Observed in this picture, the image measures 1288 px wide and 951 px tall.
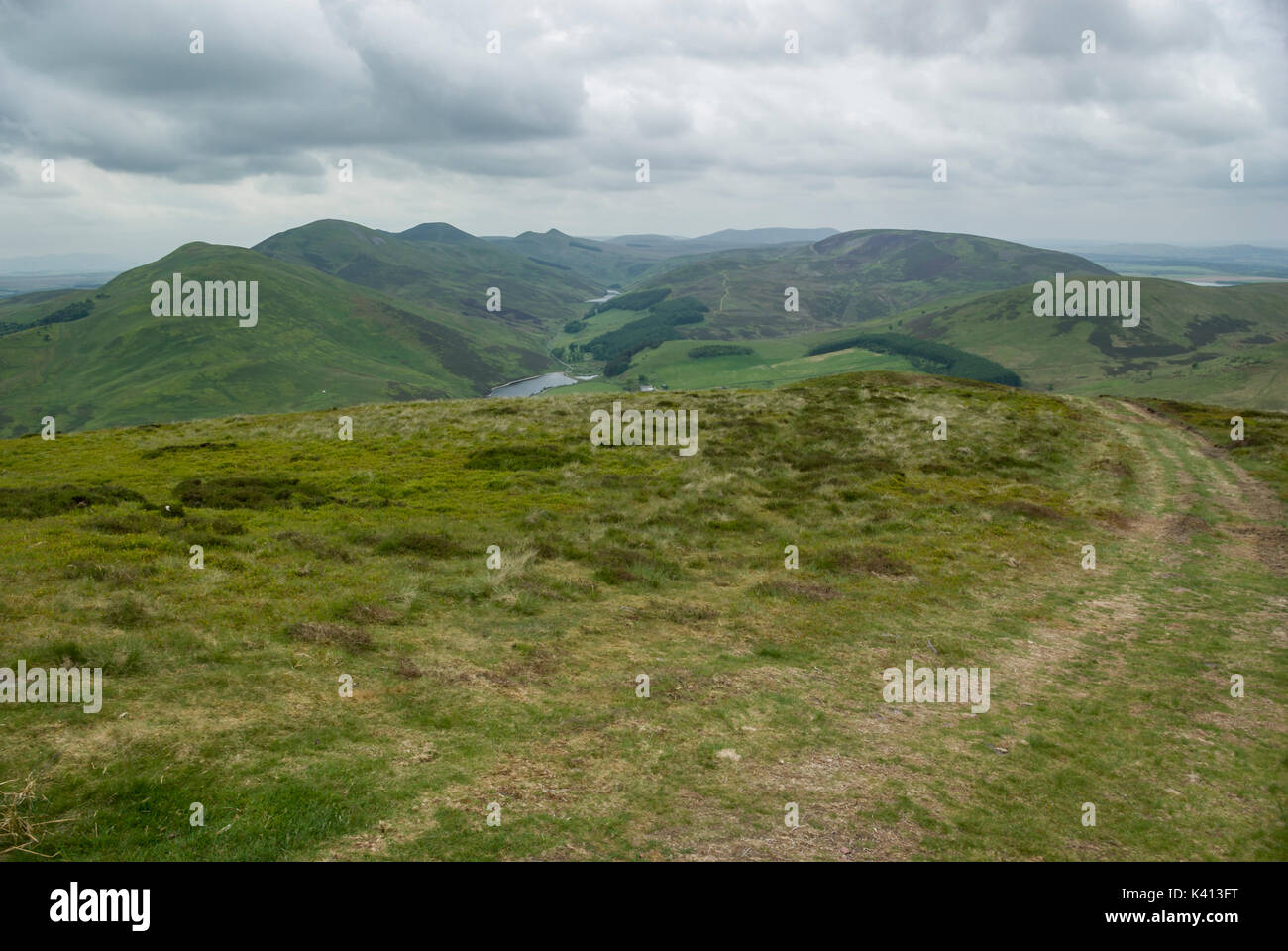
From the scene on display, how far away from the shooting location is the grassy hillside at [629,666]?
1139 centimetres

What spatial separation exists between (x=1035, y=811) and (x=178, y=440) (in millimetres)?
57986

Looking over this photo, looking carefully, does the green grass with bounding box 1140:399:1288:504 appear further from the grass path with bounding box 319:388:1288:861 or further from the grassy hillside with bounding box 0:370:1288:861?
the grass path with bounding box 319:388:1288:861

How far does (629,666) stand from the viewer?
Result: 1811 cm

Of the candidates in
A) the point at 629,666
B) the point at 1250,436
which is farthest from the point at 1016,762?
the point at 1250,436

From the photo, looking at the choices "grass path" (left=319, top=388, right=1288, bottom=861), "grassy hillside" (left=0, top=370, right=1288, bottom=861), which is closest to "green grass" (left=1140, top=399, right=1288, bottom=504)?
"grassy hillside" (left=0, top=370, right=1288, bottom=861)

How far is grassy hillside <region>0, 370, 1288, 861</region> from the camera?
37.4 feet

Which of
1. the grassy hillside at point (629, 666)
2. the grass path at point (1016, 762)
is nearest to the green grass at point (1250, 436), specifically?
the grassy hillside at point (629, 666)

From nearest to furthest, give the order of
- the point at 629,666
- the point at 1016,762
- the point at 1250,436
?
the point at 1016,762 < the point at 629,666 < the point at 1250,436

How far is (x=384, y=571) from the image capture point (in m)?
23.0

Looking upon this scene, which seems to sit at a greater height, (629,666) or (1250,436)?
(1250,436)

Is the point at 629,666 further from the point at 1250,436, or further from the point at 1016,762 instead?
the point at 1250,436
